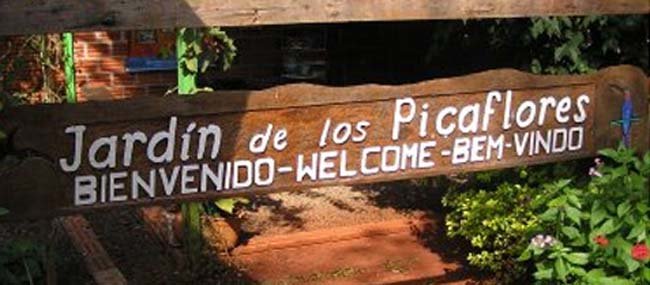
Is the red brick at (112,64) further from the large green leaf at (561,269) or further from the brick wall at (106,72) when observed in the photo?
the large green leaf at (561,269)

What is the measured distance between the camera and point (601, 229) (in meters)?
3.50

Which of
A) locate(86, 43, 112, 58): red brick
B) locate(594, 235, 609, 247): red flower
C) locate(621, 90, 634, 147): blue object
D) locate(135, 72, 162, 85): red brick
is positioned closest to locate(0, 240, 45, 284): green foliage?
locate(594, 235, 609, 247): red flower

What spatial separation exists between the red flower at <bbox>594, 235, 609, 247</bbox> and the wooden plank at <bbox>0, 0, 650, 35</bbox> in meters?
0.91

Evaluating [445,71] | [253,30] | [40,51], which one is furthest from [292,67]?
→ [40,51]

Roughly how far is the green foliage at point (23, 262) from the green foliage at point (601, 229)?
7.10 ft

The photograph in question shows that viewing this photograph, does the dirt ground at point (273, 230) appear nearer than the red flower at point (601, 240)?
No

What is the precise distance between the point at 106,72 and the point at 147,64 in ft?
1.29

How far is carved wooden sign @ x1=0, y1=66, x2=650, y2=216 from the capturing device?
274 cm

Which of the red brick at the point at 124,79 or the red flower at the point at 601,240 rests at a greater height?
the red brick at the point at 124,79

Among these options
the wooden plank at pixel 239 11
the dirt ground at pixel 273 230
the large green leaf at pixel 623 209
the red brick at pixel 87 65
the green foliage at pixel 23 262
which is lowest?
the dirt ground at pixel 273 230

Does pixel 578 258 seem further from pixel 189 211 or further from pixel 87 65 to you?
pixel 87 65

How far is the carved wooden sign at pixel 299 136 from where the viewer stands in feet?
8.98

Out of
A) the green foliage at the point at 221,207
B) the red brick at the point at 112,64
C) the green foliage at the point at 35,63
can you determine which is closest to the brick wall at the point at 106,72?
the red brick at the point at 112,64

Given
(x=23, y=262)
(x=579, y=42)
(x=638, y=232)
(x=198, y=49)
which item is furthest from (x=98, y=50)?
(x=638, y=232)
